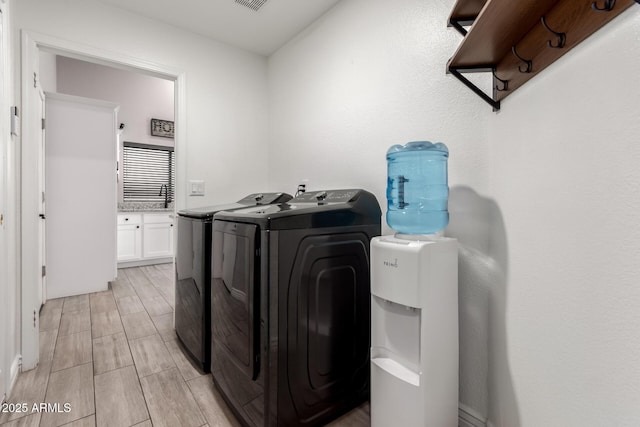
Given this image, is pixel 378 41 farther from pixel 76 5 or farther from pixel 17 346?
pixel 17 346

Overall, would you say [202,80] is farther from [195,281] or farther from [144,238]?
[144,238]

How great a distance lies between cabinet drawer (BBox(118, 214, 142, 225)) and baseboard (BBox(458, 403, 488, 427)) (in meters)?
4.65

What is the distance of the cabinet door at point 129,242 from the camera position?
4.23 metres

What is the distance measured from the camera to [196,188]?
2.39 metres

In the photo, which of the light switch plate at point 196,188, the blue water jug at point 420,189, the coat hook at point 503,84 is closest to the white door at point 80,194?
the light switch plate at point 196,188

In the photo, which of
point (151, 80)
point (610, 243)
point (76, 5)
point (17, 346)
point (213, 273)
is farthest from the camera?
point (151, 80)

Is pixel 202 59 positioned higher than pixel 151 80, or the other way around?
pixel 151 80

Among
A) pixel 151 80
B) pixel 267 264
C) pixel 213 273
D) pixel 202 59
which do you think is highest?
pixel 151 80

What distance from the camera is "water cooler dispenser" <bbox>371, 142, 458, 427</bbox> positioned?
1018 millimetres

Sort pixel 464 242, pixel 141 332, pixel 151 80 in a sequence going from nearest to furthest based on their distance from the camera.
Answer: pixel 464 242, pixel 141 332, pixel 151 80

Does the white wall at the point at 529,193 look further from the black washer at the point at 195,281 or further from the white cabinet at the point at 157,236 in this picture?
the white cabinet at the point at 157,236

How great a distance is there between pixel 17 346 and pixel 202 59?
7.76ft

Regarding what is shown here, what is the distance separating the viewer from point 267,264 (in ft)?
3.84

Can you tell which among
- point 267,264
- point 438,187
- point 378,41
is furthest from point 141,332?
point 378,41
